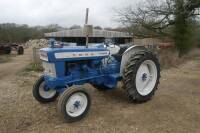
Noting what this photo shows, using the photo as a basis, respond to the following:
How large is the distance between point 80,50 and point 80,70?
17.7 inches

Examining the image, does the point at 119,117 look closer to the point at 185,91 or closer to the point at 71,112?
the point at 71,112

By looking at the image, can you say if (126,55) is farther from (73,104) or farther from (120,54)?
(73,104)

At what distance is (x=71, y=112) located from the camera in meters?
5.09

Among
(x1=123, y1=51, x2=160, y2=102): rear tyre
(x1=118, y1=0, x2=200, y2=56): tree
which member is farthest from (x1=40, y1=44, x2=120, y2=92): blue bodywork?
(x1=118, y1=0, x2=200, y2=56): tree

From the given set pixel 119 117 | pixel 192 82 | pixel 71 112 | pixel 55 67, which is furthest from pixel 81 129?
pixel 192 82

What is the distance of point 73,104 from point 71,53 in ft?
3.02

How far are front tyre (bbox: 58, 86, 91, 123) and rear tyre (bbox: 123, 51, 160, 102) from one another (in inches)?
43.6

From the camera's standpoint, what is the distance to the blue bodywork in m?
5.29

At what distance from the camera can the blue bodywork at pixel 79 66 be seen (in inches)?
208

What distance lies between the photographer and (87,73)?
19.2ft

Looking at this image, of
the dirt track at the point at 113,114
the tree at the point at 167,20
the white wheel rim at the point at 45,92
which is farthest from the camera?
the tree at the point at 167,20

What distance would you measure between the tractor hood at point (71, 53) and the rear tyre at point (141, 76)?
0.61 m

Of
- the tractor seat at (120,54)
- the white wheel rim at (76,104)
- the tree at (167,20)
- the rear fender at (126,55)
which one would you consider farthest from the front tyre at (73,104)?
the tree at (167,20)

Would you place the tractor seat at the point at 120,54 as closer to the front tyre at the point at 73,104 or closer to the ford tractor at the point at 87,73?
the ford tractor at the point at 87,73
